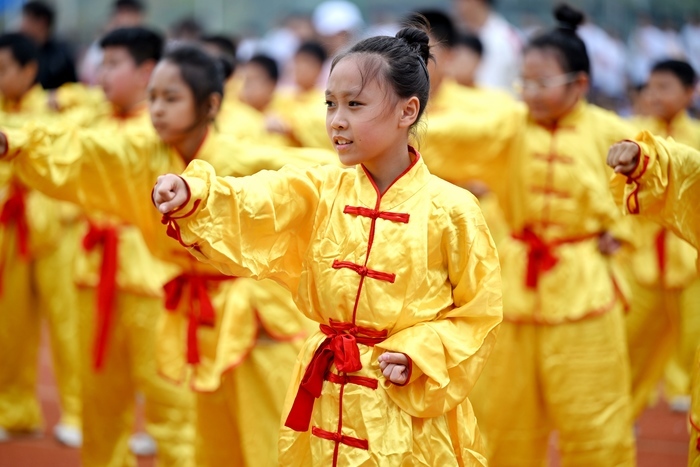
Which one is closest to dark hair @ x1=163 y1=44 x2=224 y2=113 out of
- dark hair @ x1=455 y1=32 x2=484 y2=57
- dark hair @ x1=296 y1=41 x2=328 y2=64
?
dark hair @ x1=455 y1=32 x2=484 y2=57

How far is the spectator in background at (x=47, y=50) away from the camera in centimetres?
904

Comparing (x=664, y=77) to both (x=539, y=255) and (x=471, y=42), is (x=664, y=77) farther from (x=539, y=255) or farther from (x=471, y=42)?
(x=539, y=255)

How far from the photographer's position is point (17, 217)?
6.27 m

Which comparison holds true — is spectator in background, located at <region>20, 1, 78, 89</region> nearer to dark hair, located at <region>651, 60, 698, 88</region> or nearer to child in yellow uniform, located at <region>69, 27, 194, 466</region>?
child in yellow uniform, located at <region>69, 27, 194, 466</region>

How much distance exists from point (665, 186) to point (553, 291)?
4.43 feet

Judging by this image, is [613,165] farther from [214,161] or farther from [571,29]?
[571,29]

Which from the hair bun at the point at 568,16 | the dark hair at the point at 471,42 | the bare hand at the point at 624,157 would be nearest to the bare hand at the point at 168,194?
the bare hand at the point at 624,157

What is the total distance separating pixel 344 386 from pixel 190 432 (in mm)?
1933

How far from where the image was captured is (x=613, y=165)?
3432mm

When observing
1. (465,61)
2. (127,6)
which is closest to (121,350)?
(465,61)

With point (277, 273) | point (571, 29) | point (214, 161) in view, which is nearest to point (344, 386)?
point (277, 273)

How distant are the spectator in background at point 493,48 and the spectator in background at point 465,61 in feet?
3.62

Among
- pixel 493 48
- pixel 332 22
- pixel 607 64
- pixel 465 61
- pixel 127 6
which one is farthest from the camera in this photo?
pixel 607 64

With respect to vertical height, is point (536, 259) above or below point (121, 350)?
above
